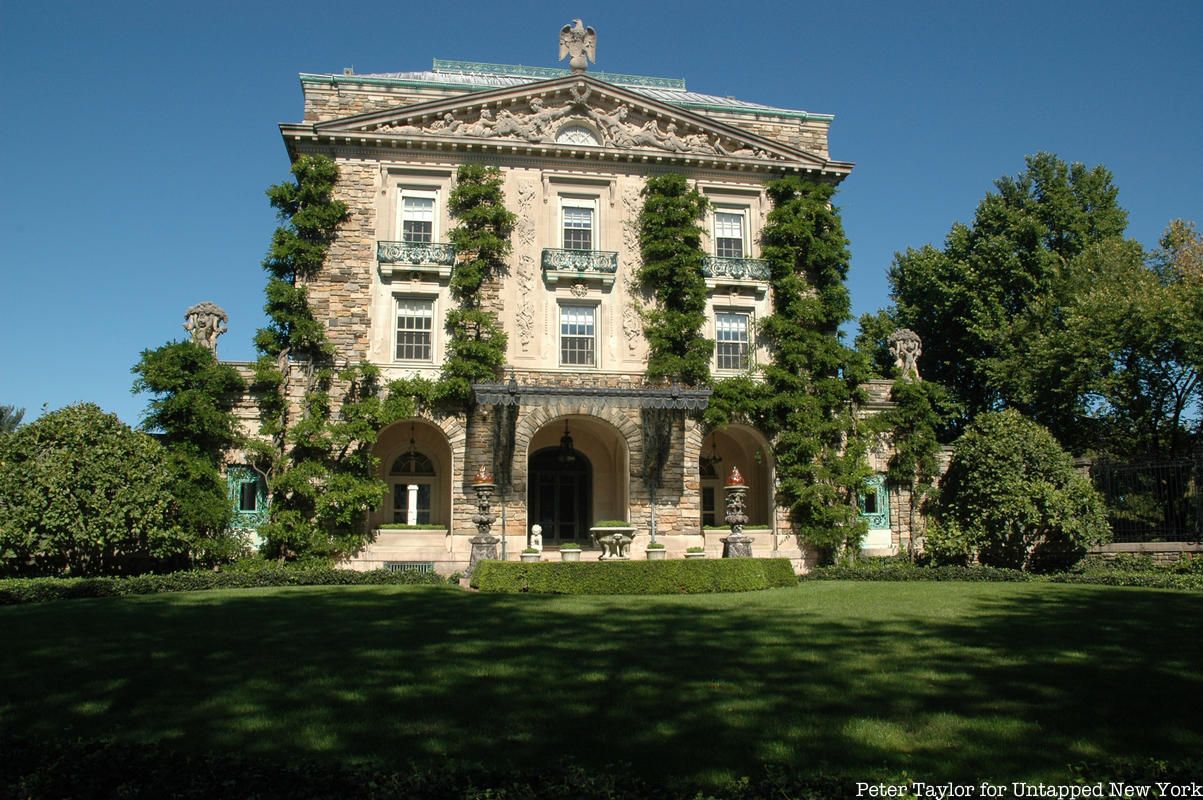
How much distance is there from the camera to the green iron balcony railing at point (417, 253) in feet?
84.5

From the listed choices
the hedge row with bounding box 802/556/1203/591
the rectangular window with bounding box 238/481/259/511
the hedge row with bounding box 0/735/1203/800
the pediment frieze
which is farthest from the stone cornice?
the hedge row with bounding box 0/735/1203/800

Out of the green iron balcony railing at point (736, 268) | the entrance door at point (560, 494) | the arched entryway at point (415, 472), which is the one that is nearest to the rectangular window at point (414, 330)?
the arched entryway at point (415, 472)

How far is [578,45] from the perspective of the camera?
28062 millimetres

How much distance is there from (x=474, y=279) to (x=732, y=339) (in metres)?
7.82

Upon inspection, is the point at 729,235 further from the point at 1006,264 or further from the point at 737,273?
the point at 1006,264

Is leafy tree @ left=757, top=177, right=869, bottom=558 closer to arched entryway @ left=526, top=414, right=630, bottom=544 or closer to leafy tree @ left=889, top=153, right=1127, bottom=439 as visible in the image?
arched entryway @ left=526, top=414, right=630, bottom=544

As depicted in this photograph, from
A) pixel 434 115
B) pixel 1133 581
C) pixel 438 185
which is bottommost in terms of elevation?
pixel 1133 581

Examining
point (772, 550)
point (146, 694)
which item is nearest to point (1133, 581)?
point (772, 550)

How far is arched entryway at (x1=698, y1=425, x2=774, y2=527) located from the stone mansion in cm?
6

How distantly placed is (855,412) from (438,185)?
13926mm

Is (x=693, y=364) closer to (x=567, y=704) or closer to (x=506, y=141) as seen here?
(x=506, y=141)

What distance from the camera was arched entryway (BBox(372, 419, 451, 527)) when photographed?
88.3 feet

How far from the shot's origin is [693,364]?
2598 centimetres

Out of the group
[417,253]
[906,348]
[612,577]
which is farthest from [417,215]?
[906,348]
